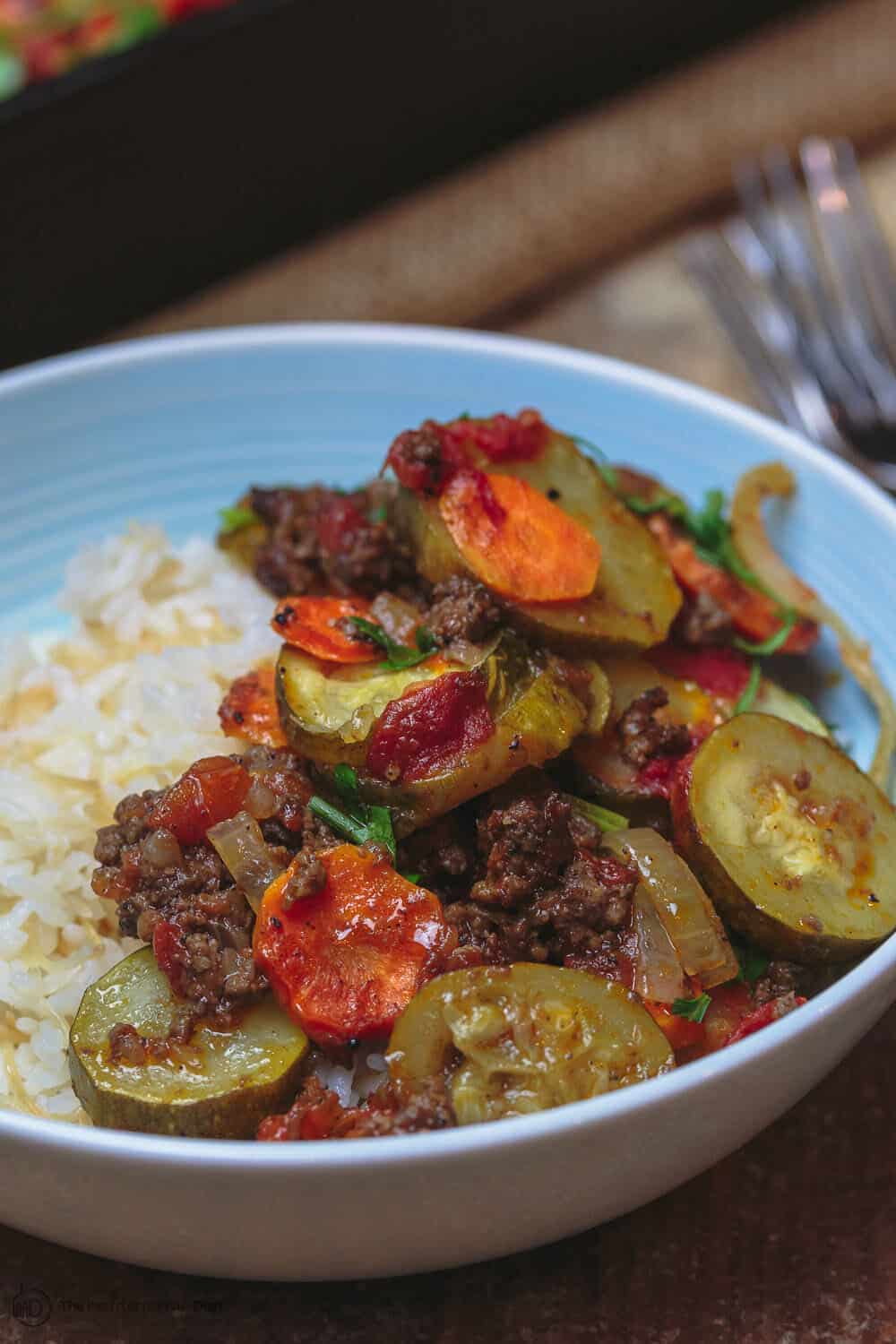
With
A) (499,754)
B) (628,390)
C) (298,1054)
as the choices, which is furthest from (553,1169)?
(628,390)

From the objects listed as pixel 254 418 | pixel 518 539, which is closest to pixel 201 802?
pixel 518 539

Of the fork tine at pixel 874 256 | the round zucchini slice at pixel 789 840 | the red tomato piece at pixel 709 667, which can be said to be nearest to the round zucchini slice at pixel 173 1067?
the round zucchini slice at pixel 789 840

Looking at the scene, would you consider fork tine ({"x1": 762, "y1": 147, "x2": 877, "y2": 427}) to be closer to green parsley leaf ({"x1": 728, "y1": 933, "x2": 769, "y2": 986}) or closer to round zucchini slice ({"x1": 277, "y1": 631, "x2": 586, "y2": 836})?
round zucchini slice ({"x1": 277, "y1": 631, "x2": 586, "y2": 836})

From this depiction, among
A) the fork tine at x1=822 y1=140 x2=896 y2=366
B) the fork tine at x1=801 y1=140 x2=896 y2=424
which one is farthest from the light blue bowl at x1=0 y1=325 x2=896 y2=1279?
the fork tine at x1=822 y1=140 x2=896 y2=366

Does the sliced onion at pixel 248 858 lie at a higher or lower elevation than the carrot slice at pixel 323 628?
lower

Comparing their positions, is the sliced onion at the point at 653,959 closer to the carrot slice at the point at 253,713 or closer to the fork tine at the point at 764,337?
the carrot slice at the point at 253,713

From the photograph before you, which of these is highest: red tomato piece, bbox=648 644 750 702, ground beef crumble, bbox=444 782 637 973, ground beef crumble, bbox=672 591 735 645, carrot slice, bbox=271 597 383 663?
carrot slice, bbox=271 597 383 663

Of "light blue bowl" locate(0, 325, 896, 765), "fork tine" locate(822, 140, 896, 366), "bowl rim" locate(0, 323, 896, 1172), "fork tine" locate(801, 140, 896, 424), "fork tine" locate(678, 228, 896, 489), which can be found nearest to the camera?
"bowl rim" locate(0, 323, 896, 1172)
